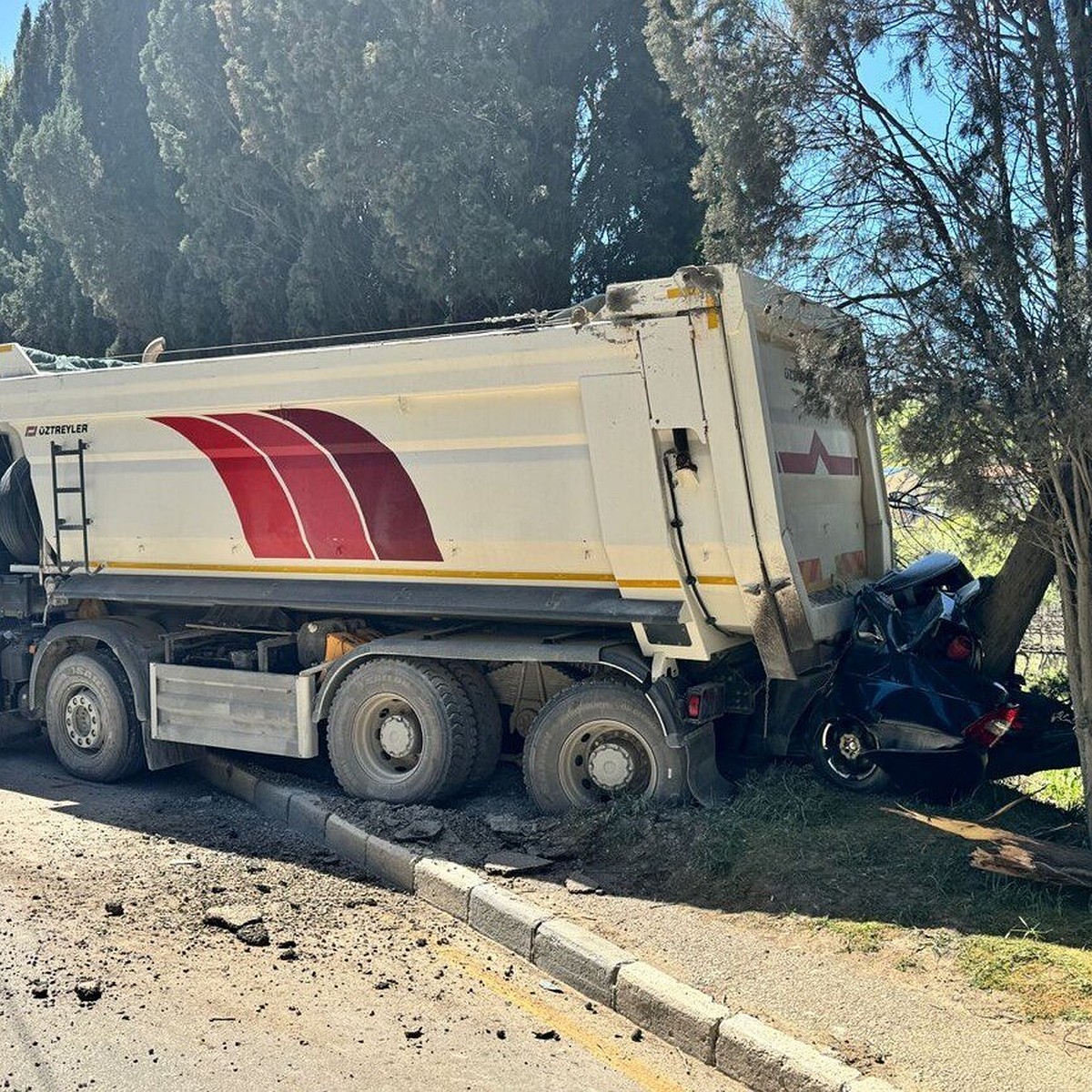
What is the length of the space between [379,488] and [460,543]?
0.65m

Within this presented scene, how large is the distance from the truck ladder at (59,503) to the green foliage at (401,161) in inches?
162

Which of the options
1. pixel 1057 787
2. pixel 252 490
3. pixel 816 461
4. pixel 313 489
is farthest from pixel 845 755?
pixel 252 490

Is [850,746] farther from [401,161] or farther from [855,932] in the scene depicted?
[401,161]

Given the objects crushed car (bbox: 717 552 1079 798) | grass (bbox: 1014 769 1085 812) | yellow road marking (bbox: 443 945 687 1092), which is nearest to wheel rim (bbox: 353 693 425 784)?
crushed car (bbox: 717 552 1079 798)

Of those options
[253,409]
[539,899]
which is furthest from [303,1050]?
[253,409]

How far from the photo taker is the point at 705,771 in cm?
657

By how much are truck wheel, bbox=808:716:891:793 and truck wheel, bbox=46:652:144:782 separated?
4864mm

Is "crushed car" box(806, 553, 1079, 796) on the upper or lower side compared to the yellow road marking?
upper

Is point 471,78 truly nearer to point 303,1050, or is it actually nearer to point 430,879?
point 430,879

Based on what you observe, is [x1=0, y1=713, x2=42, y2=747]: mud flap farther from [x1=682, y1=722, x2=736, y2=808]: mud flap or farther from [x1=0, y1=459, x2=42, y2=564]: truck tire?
[x1=682, y1=722, x2=736, y2=808]: mud flap

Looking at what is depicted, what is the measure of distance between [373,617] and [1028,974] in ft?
15.2

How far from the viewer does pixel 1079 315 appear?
4.74 metres

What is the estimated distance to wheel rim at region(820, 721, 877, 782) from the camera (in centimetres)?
649

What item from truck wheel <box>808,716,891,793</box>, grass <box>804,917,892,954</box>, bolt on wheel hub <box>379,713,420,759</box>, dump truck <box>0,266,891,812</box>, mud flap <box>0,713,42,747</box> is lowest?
grass <box>804,917,892,954</box>
